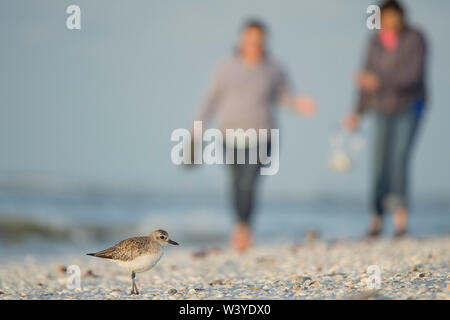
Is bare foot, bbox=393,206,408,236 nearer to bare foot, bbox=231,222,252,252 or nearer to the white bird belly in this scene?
bare foot, bbox=231,222,252,252

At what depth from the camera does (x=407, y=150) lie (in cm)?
523

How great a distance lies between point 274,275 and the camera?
143 inches

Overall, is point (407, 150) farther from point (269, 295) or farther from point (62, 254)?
point (62, 254)

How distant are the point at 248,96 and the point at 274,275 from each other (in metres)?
2.04

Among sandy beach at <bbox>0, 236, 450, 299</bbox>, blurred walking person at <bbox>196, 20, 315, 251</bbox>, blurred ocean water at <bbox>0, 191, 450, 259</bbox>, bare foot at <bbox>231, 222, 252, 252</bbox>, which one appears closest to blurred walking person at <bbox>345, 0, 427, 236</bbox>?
sandy beach at <bbox>0, 236, 450, 299</bbox>

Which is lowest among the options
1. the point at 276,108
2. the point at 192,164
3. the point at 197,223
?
the point at 197,223

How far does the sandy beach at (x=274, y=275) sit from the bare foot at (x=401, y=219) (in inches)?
5.5

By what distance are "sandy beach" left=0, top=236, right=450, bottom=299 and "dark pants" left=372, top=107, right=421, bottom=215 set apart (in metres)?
0.38

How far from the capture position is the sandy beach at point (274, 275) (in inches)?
114

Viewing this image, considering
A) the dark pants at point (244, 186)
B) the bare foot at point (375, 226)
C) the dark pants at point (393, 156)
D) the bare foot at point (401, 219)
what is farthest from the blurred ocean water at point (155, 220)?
the dark pants at point (244, 186)

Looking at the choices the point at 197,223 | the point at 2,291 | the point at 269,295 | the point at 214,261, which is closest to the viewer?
the point at 269,295

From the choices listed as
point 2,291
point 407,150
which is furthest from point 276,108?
point 2,291

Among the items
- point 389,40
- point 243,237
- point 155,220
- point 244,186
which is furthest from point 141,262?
point 155,220
